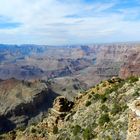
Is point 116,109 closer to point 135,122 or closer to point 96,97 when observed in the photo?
point 96,97

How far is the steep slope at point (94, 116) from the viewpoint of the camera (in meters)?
37.6

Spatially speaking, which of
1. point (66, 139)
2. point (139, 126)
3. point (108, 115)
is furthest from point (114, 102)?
point (139, 126)

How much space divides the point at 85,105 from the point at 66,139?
6766mm

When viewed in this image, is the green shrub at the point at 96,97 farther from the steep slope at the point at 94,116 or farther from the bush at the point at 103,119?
the bush at the point at 103,119

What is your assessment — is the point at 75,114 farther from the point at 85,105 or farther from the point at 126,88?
the point at 126,88

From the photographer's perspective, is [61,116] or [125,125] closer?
[125,125]

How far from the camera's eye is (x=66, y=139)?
45.2 meters

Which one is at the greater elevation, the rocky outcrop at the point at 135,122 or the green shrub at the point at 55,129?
the rocky outcrop at the point at 135,122

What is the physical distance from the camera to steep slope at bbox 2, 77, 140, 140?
37594 mm

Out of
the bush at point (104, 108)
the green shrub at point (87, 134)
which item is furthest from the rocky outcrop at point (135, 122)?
the bush at point (104, 108)

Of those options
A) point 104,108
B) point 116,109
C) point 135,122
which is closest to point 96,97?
point 104,108

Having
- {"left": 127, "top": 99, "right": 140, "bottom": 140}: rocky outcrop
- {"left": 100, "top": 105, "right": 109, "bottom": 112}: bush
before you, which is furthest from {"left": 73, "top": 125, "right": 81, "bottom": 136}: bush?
{"left": 127, "top": 99, "right": 140, "bottom": 140}: rocky outcrop

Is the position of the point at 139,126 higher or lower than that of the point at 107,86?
higher

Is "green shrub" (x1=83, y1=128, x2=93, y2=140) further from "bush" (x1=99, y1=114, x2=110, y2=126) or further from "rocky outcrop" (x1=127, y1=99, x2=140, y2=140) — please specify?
"rocky outcrop" (x1=127, y1=99, x2=140, y2=140)
